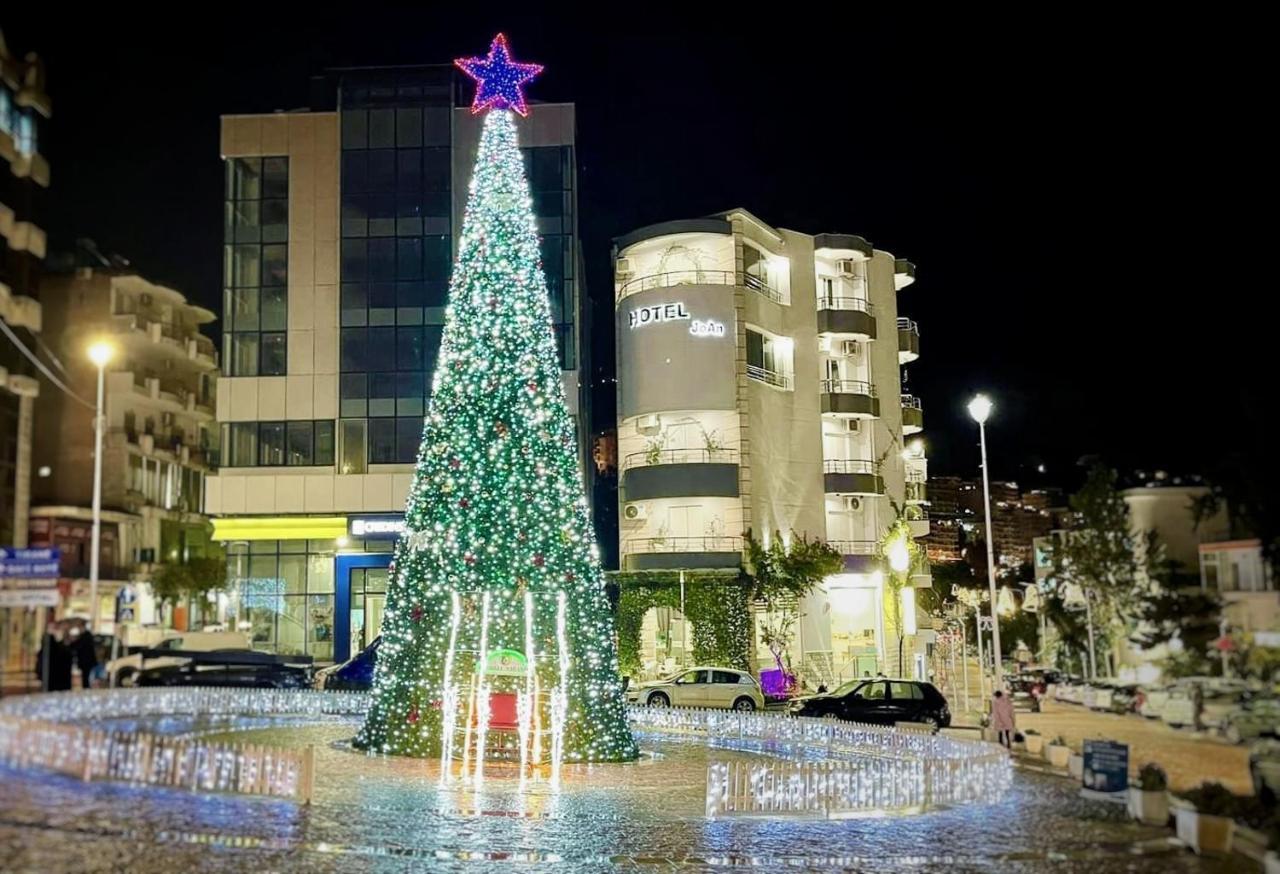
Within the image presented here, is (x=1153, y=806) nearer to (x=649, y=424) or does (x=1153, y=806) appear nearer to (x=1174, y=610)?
(x=1174, y=610)

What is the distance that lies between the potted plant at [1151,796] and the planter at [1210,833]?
1.46 m

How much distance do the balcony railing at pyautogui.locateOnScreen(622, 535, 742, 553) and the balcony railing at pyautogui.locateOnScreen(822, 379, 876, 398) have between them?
961 centimetres

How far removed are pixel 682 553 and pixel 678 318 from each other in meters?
8.94

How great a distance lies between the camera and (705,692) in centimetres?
3694

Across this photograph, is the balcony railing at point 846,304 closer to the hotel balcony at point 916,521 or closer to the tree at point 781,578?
the hotel balcony at point 916,521

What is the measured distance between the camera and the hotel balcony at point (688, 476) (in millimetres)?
47438

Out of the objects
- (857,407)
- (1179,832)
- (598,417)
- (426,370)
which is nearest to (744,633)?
(857,407)

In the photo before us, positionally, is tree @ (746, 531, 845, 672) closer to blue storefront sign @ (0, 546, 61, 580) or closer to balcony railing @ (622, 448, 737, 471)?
balcony railing @ (622, 448, 737, 471)

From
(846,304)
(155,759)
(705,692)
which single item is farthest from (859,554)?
(155,759)

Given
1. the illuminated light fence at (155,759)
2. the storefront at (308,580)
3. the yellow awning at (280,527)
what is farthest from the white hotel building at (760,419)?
the illuminated light fence at (155,759)

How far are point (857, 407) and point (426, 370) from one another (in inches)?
724

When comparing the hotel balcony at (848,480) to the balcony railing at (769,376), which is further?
the hotel balcony at (848,480)

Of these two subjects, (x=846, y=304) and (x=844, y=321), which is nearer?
(x=844, y=321)

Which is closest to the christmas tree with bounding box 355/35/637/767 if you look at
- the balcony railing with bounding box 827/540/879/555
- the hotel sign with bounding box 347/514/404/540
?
the balcony railing with bounding box 827/540/879/555
